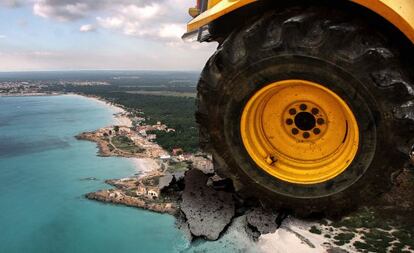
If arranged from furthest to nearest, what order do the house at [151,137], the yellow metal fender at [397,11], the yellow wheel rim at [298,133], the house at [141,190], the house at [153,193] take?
the house at [151,137], the house at [141,190], the house at [153,193], the yellow wheel rim at [298,133], the yellow metal fender at [397,11]

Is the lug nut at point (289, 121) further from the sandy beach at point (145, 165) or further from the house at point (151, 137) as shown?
the house at point (151, 137)

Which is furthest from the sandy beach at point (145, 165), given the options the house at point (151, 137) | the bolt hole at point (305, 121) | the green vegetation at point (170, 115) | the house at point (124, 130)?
the bolt hole at point (305, 121)

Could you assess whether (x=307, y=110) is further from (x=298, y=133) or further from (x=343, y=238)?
(x=343, y=238)

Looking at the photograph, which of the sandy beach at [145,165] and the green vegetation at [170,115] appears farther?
the green vegetation at [170,115]

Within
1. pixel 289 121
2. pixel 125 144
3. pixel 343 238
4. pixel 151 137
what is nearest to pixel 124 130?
pixel 151 137

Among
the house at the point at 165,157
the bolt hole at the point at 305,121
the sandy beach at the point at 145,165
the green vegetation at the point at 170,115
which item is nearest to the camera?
the bolt hole at the point at 305,121

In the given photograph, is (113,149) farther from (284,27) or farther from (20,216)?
(284,27)
